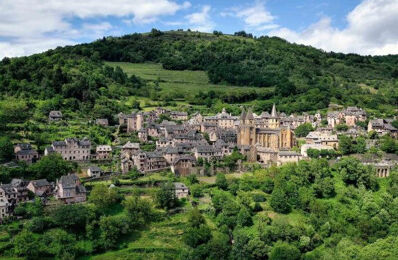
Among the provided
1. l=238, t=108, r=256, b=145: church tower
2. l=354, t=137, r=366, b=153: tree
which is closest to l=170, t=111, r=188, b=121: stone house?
l=238, t=108, r=256, b=145: church tower

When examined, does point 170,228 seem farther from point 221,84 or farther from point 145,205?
point 221,84

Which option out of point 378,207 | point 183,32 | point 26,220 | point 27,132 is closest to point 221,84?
point 183,32

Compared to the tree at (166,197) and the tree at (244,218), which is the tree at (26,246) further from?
the tree at (244,218)

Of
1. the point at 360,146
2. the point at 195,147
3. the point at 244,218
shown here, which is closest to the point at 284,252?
the point at 244,218

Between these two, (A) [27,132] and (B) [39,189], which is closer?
(B) [39,189]

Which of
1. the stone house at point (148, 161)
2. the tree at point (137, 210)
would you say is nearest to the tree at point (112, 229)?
the tree at point (137, 210)

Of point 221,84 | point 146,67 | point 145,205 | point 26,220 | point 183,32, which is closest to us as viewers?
A: point 26,220
